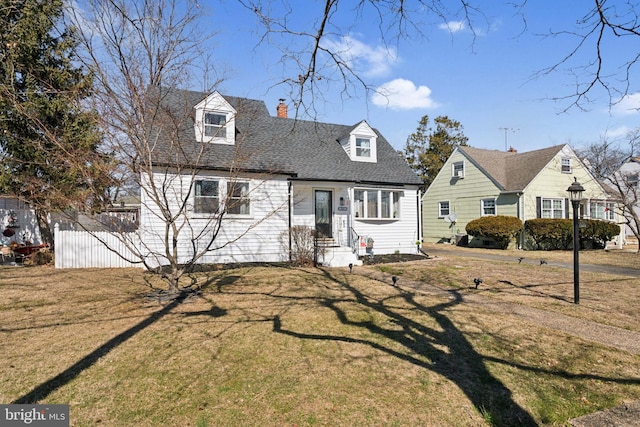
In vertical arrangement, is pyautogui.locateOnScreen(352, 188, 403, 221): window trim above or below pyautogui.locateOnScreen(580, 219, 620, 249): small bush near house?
above

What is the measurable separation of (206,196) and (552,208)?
790 inches

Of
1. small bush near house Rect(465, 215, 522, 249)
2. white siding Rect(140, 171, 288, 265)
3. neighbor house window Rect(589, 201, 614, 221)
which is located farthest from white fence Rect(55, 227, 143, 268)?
neighbor house window Rect(589, 201, 614, 221)

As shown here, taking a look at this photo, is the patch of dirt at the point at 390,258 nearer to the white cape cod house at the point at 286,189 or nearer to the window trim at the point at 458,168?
the white cape cod house at the point at 286,189

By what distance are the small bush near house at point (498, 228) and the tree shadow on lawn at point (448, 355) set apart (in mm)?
14642

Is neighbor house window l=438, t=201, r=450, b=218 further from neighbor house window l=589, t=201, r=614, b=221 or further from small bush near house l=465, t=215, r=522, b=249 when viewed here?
neighbor house window l=589, t=201, r=614, b=221

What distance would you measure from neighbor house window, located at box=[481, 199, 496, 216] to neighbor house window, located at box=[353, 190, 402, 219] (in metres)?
9.55

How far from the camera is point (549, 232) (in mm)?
19469

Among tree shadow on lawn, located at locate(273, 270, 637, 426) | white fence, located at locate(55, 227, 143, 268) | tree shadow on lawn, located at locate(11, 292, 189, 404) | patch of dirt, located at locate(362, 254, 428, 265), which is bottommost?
tree shadow on lawn, located at locate(273, 270, 637, 426)

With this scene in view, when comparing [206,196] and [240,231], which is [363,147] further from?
[206,196]

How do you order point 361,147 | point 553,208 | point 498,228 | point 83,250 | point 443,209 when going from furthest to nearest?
point 443,209 → point 553,208 → point 498,228 → point 361,147 → point 83,250

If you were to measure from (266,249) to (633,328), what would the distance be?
10.4 metres

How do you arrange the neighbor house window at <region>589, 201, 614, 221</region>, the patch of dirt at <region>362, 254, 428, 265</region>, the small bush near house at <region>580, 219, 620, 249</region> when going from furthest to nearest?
the neighbor house window at <region>589, 201, 614, 221</region> → the small bush near house at <region>580, 219, 620, 249</region> → the patch of dirt at <region>362, 254, 428, 265</region>

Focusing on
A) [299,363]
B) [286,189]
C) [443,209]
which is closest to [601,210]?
[443,209]

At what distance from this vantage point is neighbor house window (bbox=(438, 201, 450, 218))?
25.2 m
